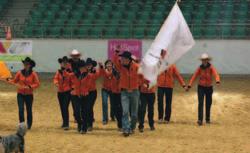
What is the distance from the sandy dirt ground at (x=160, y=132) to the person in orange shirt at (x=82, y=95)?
372mm

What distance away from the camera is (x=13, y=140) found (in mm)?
8906

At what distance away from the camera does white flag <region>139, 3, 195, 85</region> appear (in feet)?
30.9

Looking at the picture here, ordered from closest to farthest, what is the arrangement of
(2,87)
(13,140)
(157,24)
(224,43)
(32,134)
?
1. (13,140)
2. (32,134)
3. (2,87)
4. (224,43)
5. (157,24)

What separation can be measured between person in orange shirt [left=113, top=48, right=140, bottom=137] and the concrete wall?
1248 centimetres

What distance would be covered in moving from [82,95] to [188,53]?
41.8 feet

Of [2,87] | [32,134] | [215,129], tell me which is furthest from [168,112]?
[2,87]

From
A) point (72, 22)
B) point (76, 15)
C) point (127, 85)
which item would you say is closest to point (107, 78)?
point (127, 85)

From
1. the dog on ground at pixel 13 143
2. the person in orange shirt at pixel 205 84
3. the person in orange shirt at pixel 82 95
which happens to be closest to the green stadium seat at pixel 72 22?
the person in orange shirt at pixel 205 84

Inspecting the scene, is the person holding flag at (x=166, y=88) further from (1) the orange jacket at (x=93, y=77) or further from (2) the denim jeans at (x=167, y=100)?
(1) the orange jacket at (x=93, y=77)

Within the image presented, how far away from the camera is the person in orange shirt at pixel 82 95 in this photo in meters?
12.0

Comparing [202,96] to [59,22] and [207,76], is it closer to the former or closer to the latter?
[207,76]

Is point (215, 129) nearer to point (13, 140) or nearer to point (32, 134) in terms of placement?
point (32, 134)

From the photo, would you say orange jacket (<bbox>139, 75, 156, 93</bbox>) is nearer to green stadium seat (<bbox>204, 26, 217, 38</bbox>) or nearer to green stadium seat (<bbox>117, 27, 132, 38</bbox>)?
green stadium seat (<bbox>204, 26, 217, 38</bbox>)

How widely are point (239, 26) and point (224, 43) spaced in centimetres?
175
